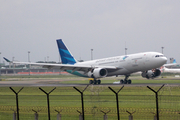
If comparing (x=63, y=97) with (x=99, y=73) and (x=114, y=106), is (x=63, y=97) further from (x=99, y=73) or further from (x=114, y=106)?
(x=99, y=73)

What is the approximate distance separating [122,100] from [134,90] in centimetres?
82

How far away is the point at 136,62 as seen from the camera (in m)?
43.6

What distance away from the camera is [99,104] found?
15.6 meters

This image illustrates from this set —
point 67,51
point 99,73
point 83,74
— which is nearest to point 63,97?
point 99,73

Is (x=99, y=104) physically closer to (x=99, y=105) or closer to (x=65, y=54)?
(x=99, y=105)

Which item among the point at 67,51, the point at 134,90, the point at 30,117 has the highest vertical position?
the point at 67,51

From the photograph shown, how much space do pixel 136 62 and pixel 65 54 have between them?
16647mm

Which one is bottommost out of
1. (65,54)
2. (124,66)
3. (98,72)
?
(98,72)

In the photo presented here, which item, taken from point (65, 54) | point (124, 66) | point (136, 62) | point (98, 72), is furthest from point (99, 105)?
point (65, 54)

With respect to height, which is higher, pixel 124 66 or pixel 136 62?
pixel 136 62

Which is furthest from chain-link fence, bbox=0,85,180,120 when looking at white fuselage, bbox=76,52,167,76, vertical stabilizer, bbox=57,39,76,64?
vertical stabilizer, bbox=57,39,76,64

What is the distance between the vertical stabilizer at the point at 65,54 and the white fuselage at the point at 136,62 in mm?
8686

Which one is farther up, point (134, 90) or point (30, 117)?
point (134, 90)

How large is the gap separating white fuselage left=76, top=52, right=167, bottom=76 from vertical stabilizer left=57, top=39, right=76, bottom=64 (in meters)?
8.69
